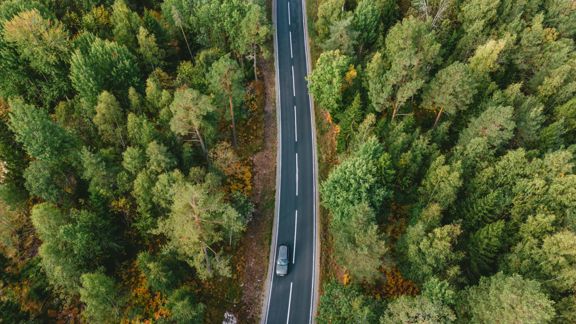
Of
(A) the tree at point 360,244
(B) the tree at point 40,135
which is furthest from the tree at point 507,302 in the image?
(B) the tree at point 40,135

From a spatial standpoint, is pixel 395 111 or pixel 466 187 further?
pixel 395 111

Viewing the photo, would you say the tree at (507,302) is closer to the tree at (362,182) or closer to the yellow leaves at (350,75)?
the tree at (362,182)

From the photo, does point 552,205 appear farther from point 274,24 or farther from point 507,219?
point 274,24

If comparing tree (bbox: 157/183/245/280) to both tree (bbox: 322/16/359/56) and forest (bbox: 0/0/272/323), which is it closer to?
forest (bbox: 0/0/272/323)

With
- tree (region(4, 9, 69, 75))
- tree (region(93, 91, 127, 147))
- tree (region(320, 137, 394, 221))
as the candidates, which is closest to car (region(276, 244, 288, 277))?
tree (region(320, 137, 394, 221))

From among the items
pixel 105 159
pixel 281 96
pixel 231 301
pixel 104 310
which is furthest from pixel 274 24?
pixel 104 310
